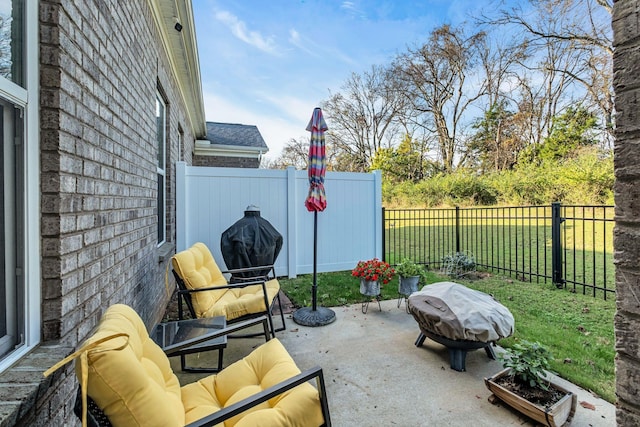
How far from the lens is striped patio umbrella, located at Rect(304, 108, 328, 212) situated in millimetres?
3625

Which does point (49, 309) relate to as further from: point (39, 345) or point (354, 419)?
point (354, 419)

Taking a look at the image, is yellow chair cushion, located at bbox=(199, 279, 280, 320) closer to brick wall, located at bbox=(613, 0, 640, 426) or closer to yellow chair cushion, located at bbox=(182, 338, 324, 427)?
yellow chair cushion, located at bbox=(182, 338, 324, 427)

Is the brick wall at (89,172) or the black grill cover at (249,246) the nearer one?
the brick wall at (89,172)

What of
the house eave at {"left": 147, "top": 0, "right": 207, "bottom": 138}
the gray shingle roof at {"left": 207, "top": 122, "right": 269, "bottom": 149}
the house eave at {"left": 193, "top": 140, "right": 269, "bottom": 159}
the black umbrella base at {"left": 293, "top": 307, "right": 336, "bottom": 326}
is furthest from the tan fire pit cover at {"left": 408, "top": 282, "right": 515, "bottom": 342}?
the gray shingle roof at {"left": 207, "top": 122, "right": 269, "bottom": 149}

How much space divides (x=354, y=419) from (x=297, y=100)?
57.2 ft

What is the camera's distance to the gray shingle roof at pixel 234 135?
10.7 meters

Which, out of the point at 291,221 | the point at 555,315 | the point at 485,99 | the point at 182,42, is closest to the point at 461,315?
the point at 555,315

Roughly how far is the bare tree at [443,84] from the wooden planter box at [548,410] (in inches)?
631

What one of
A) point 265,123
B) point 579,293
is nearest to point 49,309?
point 579,293

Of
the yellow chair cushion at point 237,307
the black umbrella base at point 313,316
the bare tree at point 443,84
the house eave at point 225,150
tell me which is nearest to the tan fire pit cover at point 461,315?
the black umbrella base at point 313,316

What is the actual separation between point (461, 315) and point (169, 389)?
6.99 ft

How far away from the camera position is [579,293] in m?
4.77

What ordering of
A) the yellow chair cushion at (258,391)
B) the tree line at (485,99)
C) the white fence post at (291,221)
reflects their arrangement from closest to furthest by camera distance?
the yellow chair cushion at (258,391) < the white fence post at (291,221) < the tree line at (485,99)

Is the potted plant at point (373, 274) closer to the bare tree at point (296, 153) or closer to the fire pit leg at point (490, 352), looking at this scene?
the fire pit leg at point (490, 352)
